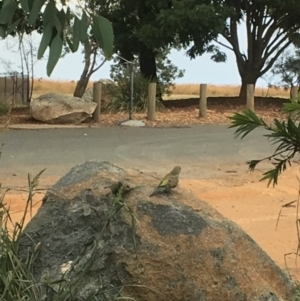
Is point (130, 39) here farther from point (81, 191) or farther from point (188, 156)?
point (81, 191)

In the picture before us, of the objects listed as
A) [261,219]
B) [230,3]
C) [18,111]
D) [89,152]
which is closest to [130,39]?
[230,3]

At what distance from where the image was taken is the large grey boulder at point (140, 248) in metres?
3.09

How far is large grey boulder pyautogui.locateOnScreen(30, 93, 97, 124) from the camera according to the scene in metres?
18.3

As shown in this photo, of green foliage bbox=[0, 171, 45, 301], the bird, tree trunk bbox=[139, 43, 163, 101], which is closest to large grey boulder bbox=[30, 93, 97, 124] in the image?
tree trunk bbox=[139, 43, 163, 101]

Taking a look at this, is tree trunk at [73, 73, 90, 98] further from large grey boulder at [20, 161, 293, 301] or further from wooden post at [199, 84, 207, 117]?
large grey boulder at [20, 161, 293, 301]

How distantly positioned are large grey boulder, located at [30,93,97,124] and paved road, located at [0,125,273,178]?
1474mm

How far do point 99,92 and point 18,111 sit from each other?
325 centimetres

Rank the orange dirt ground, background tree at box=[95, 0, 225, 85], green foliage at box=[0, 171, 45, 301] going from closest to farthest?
green foliage at box=[0, 171, 45, 301] → the orange dirt ground → background tree at box=[95, 0, 225, 85]

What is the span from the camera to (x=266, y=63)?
1102 inches

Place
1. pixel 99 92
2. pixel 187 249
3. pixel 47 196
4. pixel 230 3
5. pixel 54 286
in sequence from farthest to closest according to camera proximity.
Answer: pixel 230 3, pixel 99 92, pixel 47 196, pixel 187 249, pixel 54 286

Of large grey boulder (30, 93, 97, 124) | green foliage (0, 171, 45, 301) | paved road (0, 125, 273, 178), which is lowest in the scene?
paved road (0, 125, 273, 178)

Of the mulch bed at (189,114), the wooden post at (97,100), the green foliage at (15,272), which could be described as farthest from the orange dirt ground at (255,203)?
the wooden post at (97,100)

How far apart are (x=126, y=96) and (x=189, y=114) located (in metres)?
2.34

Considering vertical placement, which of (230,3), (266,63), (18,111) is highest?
(230,3)
